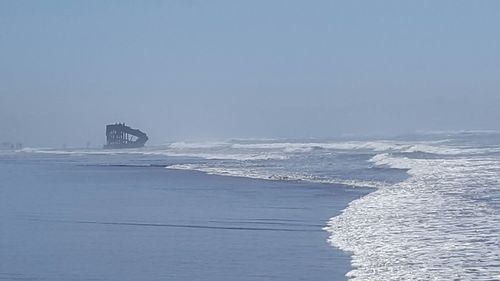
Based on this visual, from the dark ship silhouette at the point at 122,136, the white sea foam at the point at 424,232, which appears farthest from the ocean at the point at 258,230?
the dark ship silhouette at the point at 122,136

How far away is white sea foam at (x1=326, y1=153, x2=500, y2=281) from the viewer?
28.0ft

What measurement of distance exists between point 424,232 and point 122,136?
58282mm

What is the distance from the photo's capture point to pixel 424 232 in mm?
11078

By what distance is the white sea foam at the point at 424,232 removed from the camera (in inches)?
336

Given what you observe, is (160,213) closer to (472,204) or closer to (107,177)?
(472,204)

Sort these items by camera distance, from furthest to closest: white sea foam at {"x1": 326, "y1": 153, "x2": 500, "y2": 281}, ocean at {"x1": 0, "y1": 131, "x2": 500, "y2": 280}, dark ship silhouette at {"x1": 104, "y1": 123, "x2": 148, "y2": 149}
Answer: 1. dark ship silhouette at {"x1": 104, "y1": 123, "x2": 148, "y2": 149}
2. ocean at {"x1": 0, "y1": 131, "x2": 500, "y2": 280}
3. white sea foam at {"x1": 326, "y1": 153, "x2": 500, "y2": 281}

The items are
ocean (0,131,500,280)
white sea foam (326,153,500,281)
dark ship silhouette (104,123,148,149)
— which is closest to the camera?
white sea foam (326,153,500,281)

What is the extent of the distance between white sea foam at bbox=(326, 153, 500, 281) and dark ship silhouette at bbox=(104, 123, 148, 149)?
50.1 m

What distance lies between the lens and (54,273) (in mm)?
8688

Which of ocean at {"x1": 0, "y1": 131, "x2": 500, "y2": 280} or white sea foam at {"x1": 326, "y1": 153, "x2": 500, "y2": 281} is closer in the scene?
white sea foam at {"x1": 326, "y1": 153, "x2": 500, "y2": 281}

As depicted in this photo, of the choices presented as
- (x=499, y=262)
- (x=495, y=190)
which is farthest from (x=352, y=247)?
(x=495, y=190)

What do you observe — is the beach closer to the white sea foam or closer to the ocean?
the ocean

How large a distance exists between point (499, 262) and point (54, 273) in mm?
4750

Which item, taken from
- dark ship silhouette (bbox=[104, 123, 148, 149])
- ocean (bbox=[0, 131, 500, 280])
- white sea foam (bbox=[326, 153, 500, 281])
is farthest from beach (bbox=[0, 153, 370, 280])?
dark ship silhouette (bbox=[104, 123, 148, 149])
